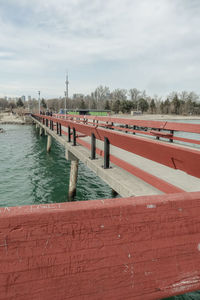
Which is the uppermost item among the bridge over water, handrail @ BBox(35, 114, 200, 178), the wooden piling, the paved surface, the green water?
handrail @ BBox(35, 114, 200, 178)

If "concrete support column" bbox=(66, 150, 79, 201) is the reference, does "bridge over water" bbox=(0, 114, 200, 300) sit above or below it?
above

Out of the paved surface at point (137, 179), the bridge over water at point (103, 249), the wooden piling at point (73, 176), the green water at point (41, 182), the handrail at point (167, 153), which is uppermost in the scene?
the handrail at point (167, 153)

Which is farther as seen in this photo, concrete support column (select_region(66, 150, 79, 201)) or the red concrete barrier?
concrete support column (select_region(66, 150, 79, 201))

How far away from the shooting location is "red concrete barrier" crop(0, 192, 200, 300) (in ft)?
2.69

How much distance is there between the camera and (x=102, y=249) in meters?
0.91

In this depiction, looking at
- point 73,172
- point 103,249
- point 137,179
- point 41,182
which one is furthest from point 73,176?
point 103,249

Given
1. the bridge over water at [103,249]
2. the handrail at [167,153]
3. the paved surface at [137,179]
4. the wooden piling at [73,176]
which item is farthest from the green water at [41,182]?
the bridge over water at [103,249]

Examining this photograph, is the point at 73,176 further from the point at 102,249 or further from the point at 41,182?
the point at 102,249

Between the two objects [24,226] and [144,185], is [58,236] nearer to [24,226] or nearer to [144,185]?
[24,226]

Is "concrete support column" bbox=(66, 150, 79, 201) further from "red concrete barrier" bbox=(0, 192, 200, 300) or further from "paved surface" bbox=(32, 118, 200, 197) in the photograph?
"red concrete barrier" bbox=(0, 192, 200, 300)

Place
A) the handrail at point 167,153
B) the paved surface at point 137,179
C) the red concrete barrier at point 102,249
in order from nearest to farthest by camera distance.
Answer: the red concrete barrier at point 102,249, the handrail at point 167,153, the paved surface at point 137,179

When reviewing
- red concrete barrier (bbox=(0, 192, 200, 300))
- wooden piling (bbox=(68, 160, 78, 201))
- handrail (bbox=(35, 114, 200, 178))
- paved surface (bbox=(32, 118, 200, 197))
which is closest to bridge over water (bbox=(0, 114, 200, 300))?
red concrete barrier (bbox=(0, 192, 200, 300))

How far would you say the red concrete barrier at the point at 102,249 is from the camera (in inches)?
32.3

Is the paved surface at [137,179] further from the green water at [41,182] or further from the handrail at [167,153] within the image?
the green water at [41,182]
